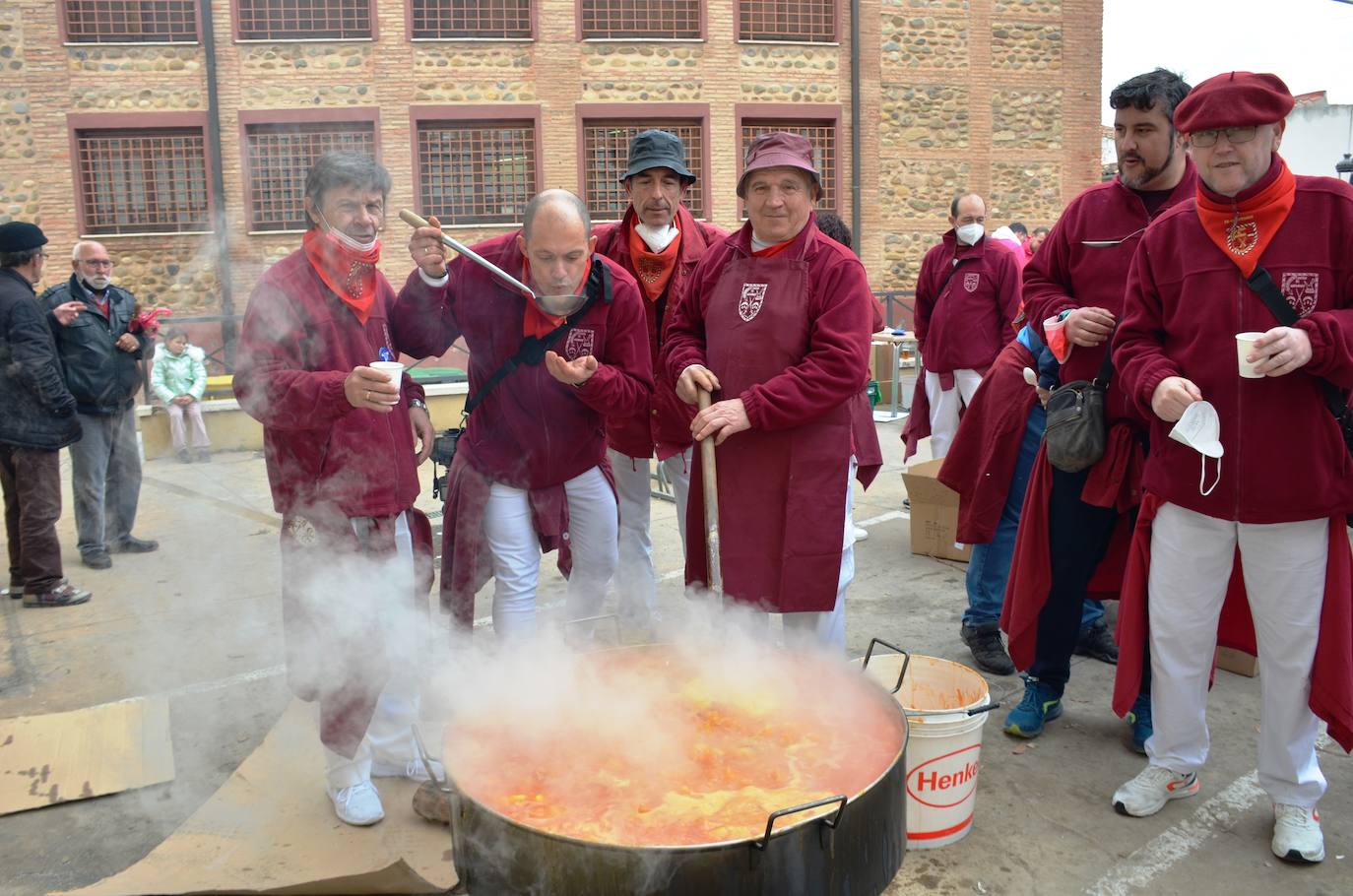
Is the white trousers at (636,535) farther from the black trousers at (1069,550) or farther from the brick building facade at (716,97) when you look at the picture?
the brick building facade at (716,97)

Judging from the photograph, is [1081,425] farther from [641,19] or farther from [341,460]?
[641,19]

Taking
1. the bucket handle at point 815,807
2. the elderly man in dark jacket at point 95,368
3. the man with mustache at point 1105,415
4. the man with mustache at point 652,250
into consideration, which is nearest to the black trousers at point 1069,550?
the man with mustache at point 1105,415

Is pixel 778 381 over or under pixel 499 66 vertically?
under

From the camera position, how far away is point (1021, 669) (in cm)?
369

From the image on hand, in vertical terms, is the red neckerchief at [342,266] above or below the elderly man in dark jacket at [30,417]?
above

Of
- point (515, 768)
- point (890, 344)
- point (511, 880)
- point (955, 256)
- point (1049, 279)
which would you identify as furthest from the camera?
point (890, 344)

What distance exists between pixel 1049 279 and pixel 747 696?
6.47 feet

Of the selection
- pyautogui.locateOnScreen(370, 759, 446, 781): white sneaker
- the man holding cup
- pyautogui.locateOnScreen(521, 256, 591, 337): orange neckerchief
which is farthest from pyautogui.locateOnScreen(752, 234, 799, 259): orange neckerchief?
pyautogui.locateOnScreen(370, 759, 446, 781): white sneaker

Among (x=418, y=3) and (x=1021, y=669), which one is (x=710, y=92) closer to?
(x=418, y=3)

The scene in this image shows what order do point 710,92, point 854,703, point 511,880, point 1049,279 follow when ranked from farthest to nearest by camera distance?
point 710,92 → point 1049,279 → point 854,703 → point 511,880

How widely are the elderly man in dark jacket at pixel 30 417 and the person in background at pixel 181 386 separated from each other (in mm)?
3193

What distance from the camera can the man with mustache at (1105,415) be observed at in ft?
10.8

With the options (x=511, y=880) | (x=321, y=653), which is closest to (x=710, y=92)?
(x=321, y=653)

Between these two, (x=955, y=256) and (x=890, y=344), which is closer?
(x=955, y=256)
